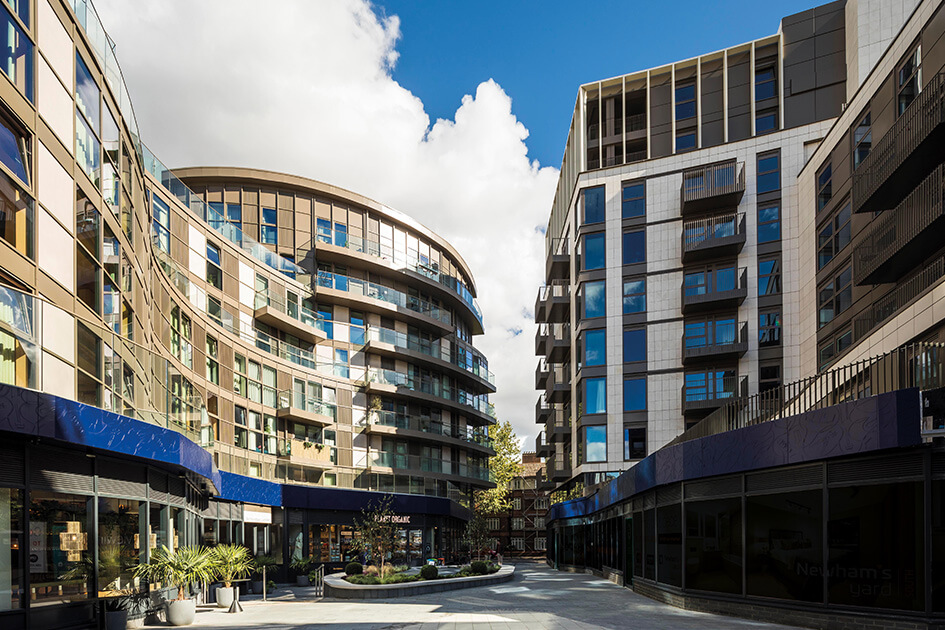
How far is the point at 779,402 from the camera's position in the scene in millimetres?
18453

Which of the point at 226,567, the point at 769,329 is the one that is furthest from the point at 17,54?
the point at 769,329

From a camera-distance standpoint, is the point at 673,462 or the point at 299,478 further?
the point at 299,478

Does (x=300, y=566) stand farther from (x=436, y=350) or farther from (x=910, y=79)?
(x=910, y=79)

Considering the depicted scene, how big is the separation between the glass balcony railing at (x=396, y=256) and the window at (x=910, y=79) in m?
35.0

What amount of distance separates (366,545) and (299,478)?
21.7 feet

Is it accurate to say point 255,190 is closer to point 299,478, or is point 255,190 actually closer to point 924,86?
point 299,478

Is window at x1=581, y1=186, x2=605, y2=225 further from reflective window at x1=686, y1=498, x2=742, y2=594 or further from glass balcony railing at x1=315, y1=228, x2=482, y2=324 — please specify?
reflective window at x1=686, y1=498, x2=742, y2=594

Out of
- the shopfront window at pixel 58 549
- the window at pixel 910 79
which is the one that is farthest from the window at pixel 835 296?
the shopfront window at pixel 58 549

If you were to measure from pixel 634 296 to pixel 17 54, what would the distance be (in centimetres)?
3770

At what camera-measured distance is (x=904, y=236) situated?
24594mm

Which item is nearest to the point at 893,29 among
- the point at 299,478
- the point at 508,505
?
the point at 299,478

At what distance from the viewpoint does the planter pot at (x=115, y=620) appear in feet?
50.8

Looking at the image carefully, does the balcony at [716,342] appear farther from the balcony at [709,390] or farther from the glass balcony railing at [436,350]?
the glass balcony railing at [436,350]

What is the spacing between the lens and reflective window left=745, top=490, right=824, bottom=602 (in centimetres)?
1591
